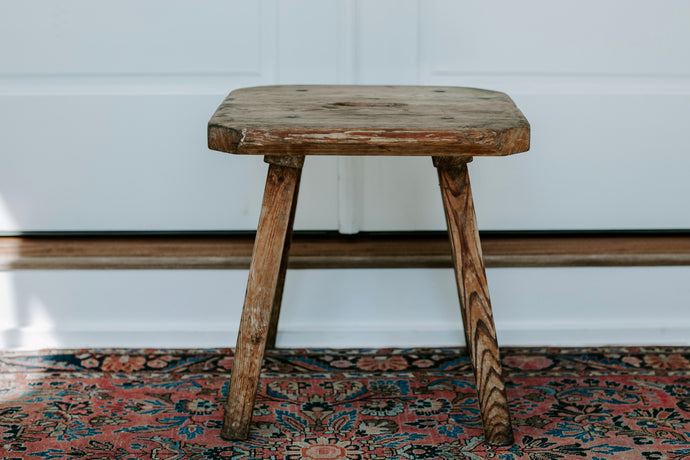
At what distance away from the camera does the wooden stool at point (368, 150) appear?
2.71 ft

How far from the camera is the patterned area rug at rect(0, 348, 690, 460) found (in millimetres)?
954

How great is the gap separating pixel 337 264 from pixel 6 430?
57 cm

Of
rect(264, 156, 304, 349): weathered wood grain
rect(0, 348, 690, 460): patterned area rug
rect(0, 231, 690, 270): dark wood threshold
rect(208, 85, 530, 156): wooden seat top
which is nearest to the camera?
rect(208, 85, 530, 156): wooden seat top

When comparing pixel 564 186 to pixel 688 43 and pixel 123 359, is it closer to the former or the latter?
pixel 688 43

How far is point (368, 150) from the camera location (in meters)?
0.84

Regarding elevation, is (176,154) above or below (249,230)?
above

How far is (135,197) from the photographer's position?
1.34m

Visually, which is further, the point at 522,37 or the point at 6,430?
the point at 522,37

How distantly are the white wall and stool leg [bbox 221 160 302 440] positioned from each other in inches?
12.3

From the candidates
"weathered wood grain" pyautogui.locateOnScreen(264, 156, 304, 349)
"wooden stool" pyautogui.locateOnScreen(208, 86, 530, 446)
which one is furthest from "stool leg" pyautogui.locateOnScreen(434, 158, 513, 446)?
"weathered wood grain" pyautogui.locateOnScreen(264, 156, 304, 349)

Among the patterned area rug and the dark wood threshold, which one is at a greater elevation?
the dark wood threshold

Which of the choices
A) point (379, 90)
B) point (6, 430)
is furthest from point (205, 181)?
point (6, 430)

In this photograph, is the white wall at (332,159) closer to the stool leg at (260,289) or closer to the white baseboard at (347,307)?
the white baseboard at (347,307)

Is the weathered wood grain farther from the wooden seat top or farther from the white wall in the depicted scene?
the wooden seat top
